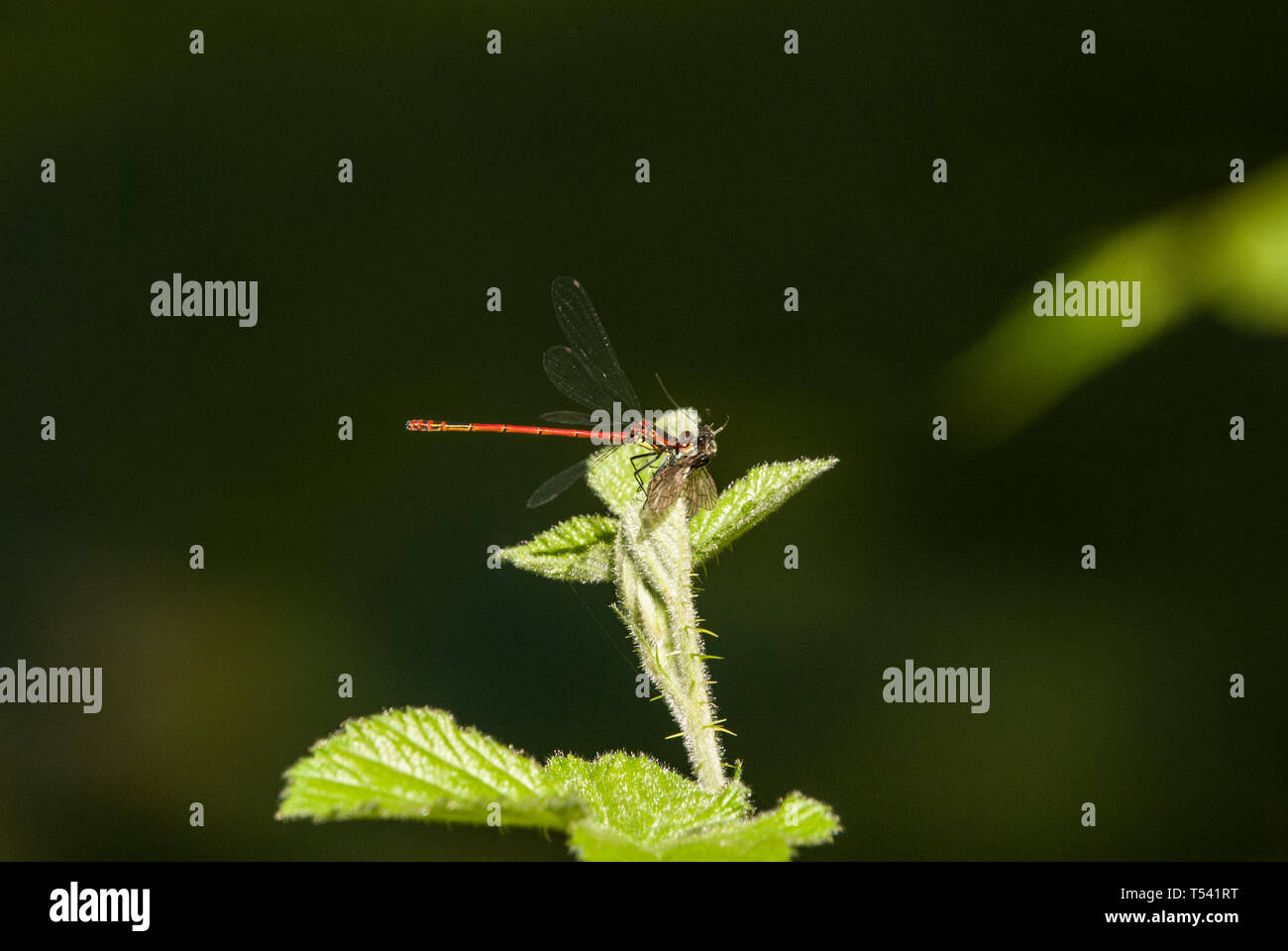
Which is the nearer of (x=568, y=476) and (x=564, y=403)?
(x=568, y=476)

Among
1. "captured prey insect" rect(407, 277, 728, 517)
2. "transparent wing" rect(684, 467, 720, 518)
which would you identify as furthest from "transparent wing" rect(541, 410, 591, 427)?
"transparent wing" rect(684, 467, 720, 518)

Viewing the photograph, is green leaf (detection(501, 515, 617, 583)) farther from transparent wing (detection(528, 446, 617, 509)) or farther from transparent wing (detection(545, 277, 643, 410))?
transparent wing (detection(545, 277, 643, 410))

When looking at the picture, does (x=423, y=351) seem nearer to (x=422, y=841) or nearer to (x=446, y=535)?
(x=446, y=535)

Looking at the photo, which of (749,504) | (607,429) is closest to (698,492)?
(749,504)

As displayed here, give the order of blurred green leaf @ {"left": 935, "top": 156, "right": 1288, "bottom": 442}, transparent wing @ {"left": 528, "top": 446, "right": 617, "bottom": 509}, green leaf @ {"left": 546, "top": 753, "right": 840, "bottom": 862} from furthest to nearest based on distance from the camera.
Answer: blurred green leaf @ {"left": 935, "top": 156, "right": 1288, "bottom": 442}, transparent wing @ {"left": 528, "top": 446, "right": 617, "bottom": 509}, green leaf @ {"left": 546, "top": 753, "right": 840, "bottom": 862}

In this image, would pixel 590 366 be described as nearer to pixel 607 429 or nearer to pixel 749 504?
pixel 607 429

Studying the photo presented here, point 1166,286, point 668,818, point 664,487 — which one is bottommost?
point 668,818
